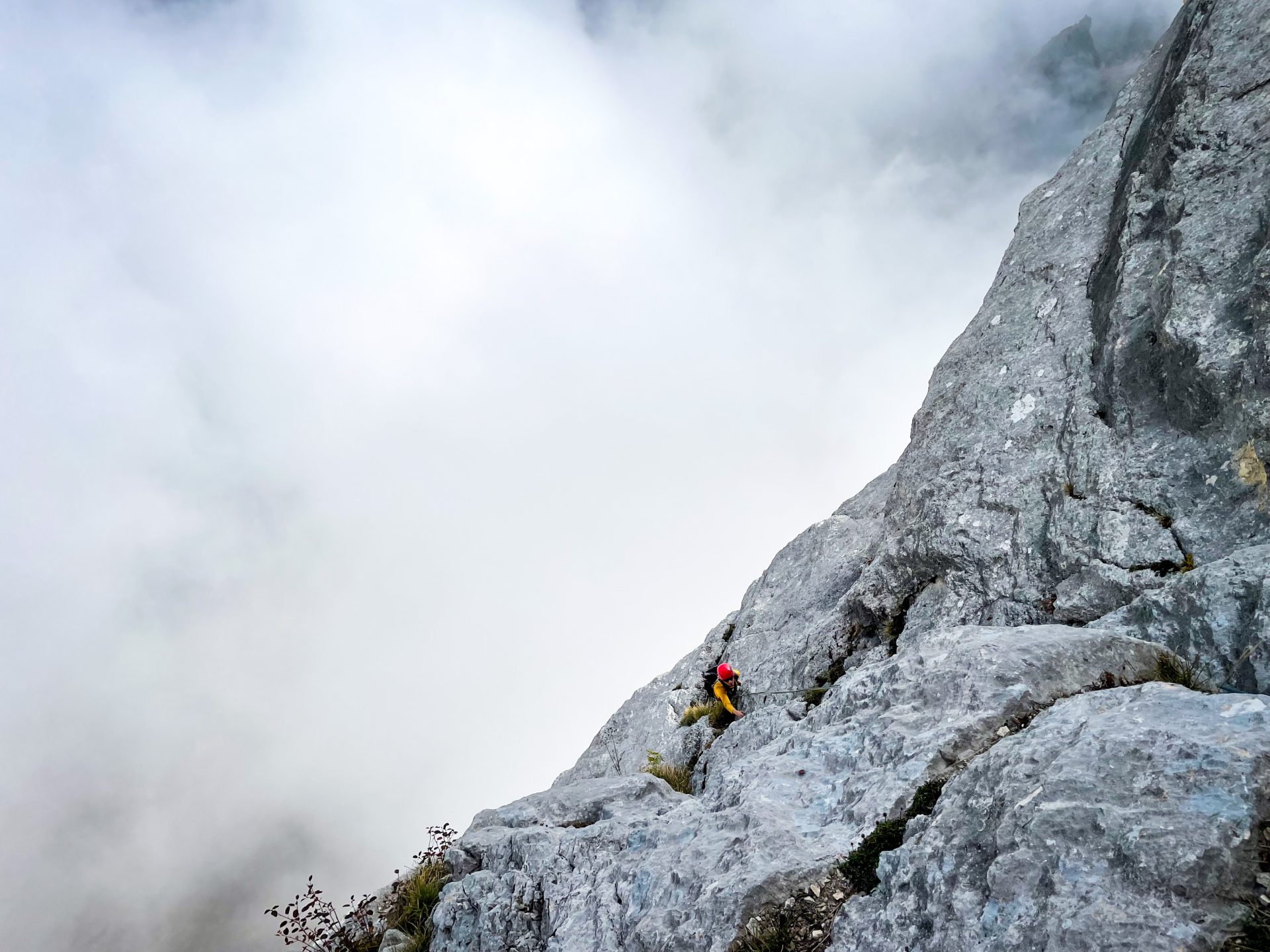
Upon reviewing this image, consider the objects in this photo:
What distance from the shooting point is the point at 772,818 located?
1040 cm

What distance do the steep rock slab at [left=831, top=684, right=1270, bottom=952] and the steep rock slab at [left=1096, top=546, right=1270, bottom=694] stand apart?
77.6 inches

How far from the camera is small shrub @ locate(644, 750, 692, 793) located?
17.7 metres

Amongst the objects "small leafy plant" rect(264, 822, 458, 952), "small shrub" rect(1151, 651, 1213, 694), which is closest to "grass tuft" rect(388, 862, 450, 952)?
"small leafy plant" rect(264, 822, 458, 952)

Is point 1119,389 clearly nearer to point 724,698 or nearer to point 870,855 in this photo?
point 870,855

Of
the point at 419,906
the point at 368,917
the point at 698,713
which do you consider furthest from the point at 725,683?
the point at 368,917

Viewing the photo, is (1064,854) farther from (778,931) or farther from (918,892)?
(778,931)

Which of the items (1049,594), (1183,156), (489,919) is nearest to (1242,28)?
(1183,156)

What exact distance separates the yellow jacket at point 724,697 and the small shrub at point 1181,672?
40.1 ft

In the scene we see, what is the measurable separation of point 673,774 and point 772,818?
840 cm

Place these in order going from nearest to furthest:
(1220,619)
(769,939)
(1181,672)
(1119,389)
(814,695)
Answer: (769,939)
(1181,672)
(1220,619)
(1119,389)
(814,695)

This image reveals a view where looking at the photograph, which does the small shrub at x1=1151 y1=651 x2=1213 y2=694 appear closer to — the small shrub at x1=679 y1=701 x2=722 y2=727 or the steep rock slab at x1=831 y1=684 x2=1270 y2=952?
the steep rock slab at x1=831 y1=684 x2=1270 y2=952

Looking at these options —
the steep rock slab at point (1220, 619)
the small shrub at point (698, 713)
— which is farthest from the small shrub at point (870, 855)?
the small shrub at point (698, 713)

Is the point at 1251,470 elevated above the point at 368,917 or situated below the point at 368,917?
below

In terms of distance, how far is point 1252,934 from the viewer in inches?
210
